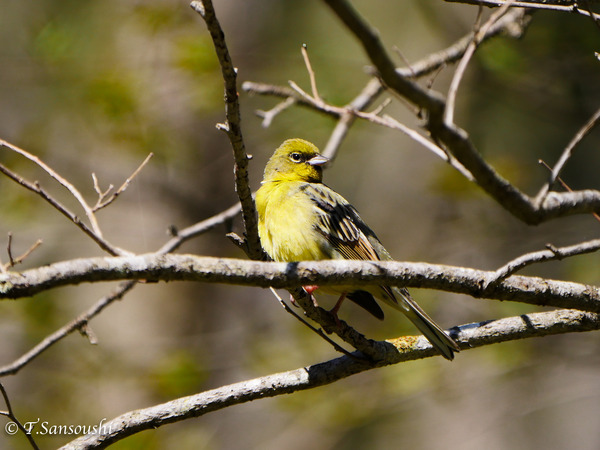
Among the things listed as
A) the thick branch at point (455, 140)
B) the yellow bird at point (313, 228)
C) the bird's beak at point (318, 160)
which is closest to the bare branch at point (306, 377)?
the yellow bird at point (313, 228)

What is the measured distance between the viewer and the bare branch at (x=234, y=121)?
259 centimetres

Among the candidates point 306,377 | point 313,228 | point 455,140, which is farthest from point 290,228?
point 455,140

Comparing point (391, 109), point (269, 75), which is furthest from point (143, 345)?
point (391, 109)

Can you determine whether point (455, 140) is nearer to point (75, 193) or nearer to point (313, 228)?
point (75, 193)

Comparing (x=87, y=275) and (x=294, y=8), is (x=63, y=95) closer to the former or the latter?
(x=294, y=8)

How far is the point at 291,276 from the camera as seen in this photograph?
2613mm

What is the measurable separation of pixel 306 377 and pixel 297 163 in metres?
2.51

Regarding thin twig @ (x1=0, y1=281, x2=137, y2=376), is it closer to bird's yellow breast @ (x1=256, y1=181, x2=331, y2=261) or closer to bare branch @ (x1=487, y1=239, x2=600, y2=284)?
bird's yellow breast @ (x1=256, y1=181, x2=331, y2=261)

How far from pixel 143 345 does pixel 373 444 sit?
3574 mm

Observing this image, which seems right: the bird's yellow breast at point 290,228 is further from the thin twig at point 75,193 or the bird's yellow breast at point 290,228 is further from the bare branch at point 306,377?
the thin twig at point 75,193

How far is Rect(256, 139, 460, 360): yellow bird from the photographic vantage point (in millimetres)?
4746

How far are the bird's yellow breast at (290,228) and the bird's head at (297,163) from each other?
19.4 inches

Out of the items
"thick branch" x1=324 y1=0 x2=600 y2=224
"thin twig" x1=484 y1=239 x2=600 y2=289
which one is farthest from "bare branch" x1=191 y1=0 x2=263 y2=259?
"thin twig" x1=484 y1=239 x2=600 y2=289

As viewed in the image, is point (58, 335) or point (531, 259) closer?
point (531, 259)
